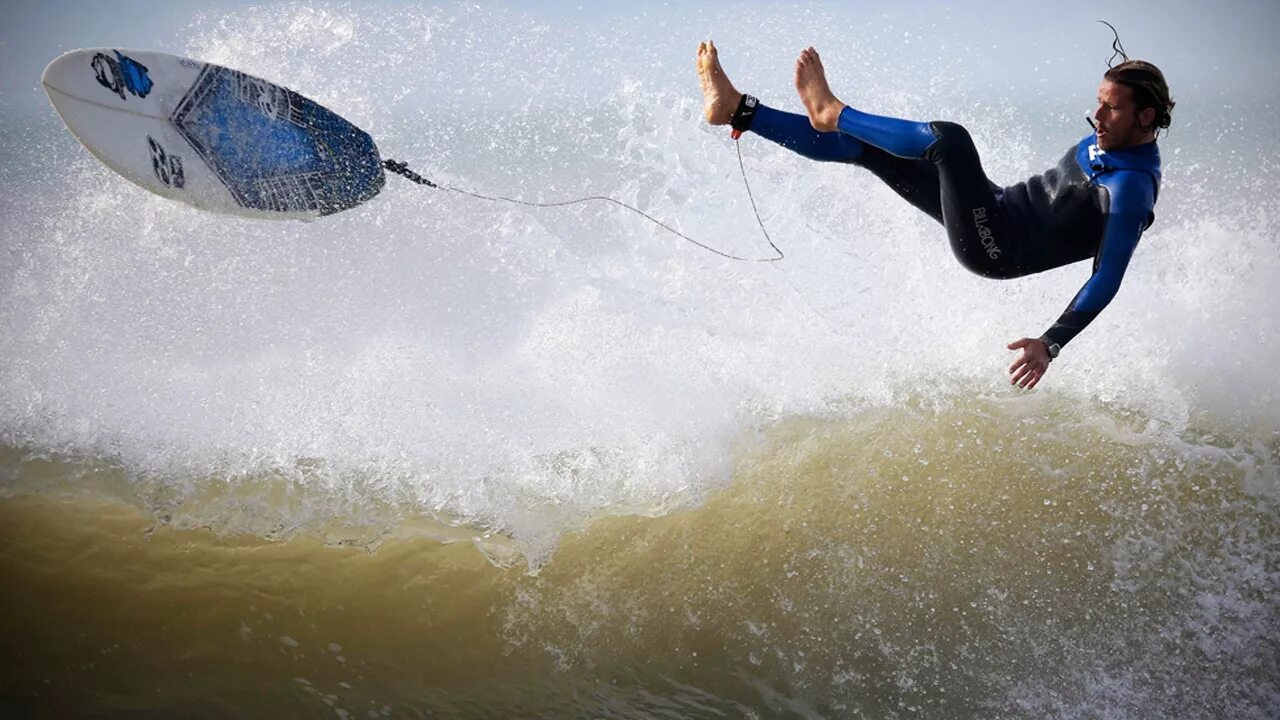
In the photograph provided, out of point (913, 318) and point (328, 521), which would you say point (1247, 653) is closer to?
point (913, 318)

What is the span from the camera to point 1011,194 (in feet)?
10.2

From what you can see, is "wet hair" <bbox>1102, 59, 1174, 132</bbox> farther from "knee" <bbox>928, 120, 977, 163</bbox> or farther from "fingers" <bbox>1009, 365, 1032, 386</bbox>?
"fingers" <bbox>1009, 365, 1032, 386</bbox>

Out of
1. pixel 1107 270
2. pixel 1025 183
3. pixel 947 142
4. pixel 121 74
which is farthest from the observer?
pixel 121 74

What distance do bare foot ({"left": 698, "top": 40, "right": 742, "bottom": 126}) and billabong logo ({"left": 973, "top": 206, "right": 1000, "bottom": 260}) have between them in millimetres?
939

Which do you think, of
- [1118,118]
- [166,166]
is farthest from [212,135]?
[1118,118]

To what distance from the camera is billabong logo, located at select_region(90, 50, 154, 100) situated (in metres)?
3.84

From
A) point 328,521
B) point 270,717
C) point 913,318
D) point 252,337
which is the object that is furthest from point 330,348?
point 913,318

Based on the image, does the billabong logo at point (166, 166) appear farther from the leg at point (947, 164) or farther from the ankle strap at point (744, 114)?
the leg at point (947, 164)

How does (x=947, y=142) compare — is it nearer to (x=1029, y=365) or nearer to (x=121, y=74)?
(x=1029, y=365)

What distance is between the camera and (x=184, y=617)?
298 cm

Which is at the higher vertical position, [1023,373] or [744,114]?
[744,114]

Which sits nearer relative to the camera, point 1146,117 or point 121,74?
A: point 1146,117

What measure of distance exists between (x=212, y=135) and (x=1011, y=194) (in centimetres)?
347

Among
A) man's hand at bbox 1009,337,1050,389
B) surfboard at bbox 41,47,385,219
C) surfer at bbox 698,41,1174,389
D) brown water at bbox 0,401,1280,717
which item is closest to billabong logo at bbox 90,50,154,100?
surfboard at bbox 41,47,385,219
